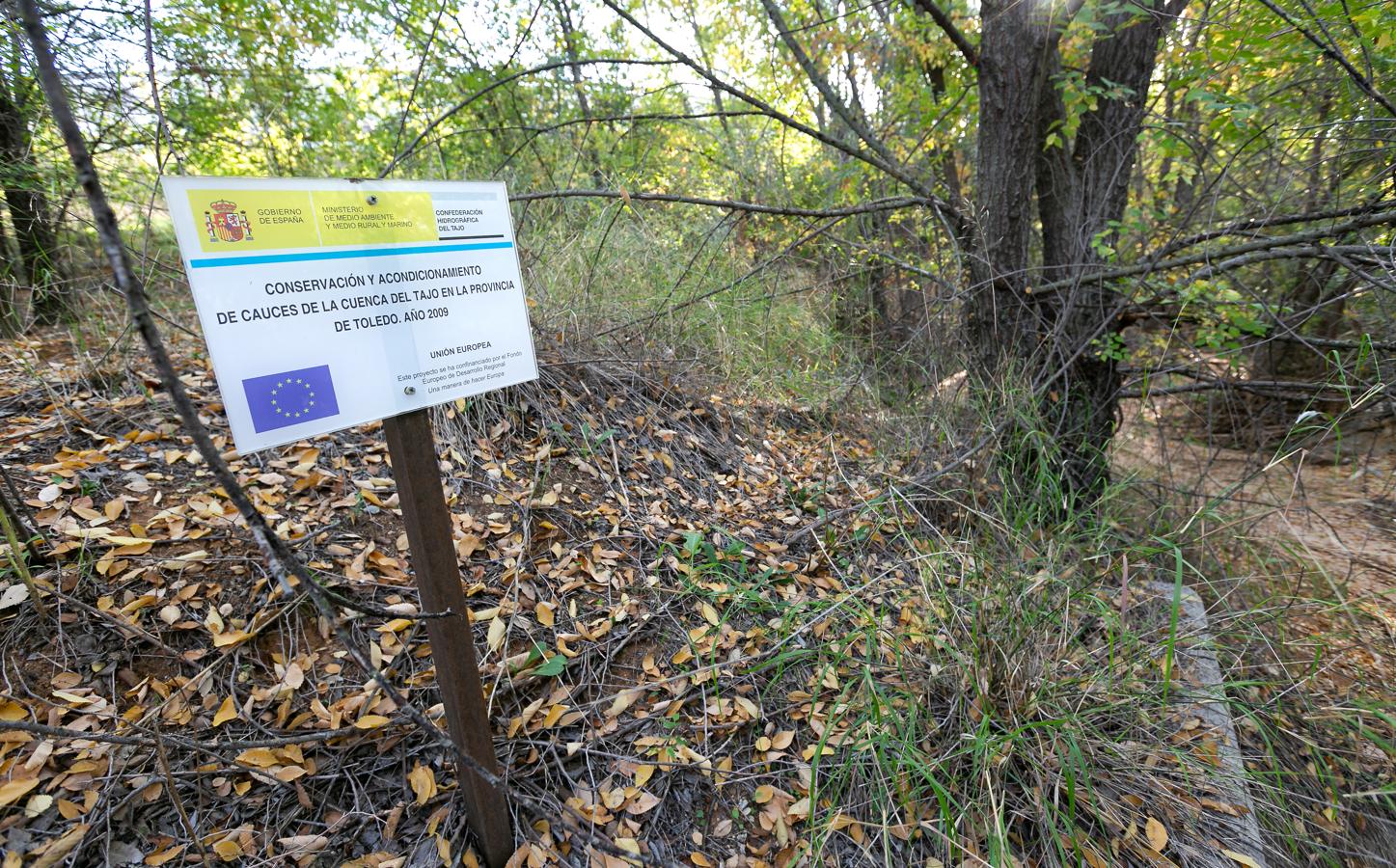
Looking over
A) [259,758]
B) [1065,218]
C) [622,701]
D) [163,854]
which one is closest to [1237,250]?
[1065,218]

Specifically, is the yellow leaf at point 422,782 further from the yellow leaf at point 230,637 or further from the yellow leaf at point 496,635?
the yellow leaf at point 230,637

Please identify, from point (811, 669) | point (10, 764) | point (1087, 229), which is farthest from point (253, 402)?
point (1087, 229)

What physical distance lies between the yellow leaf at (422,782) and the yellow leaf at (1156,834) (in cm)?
199

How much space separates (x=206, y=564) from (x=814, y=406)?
3.51 m

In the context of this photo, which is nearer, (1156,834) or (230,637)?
(1156,834)

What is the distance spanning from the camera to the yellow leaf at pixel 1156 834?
5.76ft

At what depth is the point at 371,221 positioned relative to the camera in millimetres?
1356

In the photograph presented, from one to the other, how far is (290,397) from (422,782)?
1.16 meters

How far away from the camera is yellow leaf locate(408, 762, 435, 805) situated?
1744mm

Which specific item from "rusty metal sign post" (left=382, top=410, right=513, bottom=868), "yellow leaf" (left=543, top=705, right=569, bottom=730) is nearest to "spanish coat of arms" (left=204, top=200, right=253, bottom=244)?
"rusty metal sign post" (left=382, top=410, right=513, bottom=868)

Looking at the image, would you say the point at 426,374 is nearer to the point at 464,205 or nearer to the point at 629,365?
the point at 464,205

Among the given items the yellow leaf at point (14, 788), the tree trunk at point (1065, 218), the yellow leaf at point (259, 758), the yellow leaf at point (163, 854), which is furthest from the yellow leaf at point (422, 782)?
the tree trunk at point (1065, 218)

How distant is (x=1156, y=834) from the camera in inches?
69.7

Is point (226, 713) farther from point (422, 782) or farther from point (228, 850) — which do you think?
point (422, 782)
